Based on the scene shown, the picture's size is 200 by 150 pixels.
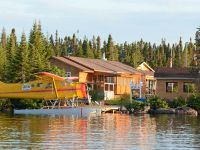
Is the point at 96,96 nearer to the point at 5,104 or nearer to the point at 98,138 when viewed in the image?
the point at 5,104

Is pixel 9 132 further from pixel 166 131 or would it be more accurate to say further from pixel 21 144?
pixel 166 131

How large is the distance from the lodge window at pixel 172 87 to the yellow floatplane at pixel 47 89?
14625 millimetres

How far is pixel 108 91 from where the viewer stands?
6794 centimetres

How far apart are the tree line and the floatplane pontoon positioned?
6.54 m

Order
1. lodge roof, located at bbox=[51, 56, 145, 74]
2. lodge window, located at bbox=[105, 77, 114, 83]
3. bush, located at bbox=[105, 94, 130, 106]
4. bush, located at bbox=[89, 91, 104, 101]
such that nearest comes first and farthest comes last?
bush, located at bbox=[105, 94, 130, 106] → bush, located at bbox=[89, 91, 104, 101] → lodge roof, located at bbox=[51, 56, 145, 74] → lodge window, located at bbox=[105, 77, 114, 83]

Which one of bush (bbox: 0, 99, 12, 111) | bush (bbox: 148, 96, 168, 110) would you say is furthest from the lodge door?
bush (bbox: 0, 99, 12, 111)

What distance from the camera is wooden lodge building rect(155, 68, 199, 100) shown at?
204 ft

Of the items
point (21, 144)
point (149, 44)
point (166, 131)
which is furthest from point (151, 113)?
point (149, 44)

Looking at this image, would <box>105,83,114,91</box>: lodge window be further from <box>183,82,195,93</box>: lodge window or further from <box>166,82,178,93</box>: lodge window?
<box>183,82,195,93</box>: lodge window

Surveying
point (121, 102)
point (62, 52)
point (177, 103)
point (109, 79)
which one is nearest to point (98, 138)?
point (177, 103)

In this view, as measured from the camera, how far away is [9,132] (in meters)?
29.3

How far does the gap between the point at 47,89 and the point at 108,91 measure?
59.9ft

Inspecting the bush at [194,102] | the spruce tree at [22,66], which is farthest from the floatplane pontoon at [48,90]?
the bush at [194,102]

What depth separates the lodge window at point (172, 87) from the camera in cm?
6303
